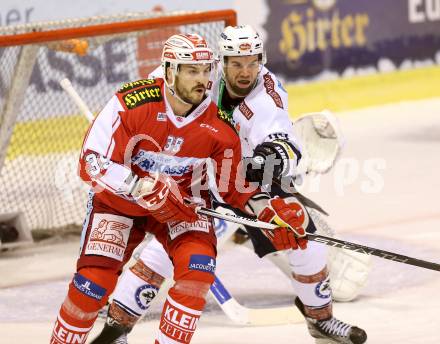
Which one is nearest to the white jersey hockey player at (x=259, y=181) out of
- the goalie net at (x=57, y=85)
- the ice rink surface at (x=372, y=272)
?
the ice rink surface at (x=372, y=272)

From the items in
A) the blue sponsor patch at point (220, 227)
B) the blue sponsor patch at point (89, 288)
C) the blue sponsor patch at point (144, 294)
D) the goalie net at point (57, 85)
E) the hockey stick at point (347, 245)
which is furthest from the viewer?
the goalie net at point (57, 85)

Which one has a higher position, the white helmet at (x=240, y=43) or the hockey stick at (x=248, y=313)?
the white helmet at (x=240, y=43)

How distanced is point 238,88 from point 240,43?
17 cm

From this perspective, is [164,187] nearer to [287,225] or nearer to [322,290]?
[287,225]

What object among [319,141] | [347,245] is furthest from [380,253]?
[319,141]

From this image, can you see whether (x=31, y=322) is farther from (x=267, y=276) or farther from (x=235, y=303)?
(x=267, y=276)

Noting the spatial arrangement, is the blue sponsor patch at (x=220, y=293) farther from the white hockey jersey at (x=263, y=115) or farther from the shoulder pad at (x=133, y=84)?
the shoulder pad at (x=133, y=84)

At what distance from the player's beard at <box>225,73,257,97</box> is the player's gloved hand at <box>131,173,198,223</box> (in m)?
0.63

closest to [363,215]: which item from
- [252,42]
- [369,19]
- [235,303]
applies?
[235,303]

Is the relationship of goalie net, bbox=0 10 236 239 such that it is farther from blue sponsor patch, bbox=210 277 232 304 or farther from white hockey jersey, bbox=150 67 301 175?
white hockey jersey, bbox=150 67 301 175

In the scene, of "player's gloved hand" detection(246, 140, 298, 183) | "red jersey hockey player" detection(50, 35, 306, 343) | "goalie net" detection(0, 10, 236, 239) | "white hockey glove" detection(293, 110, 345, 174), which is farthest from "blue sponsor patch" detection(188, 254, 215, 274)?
"goalie net" detection(0, 10, 236, 239)

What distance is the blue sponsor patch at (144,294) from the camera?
449cm

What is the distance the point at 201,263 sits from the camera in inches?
158

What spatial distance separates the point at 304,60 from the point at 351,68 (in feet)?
1.77
